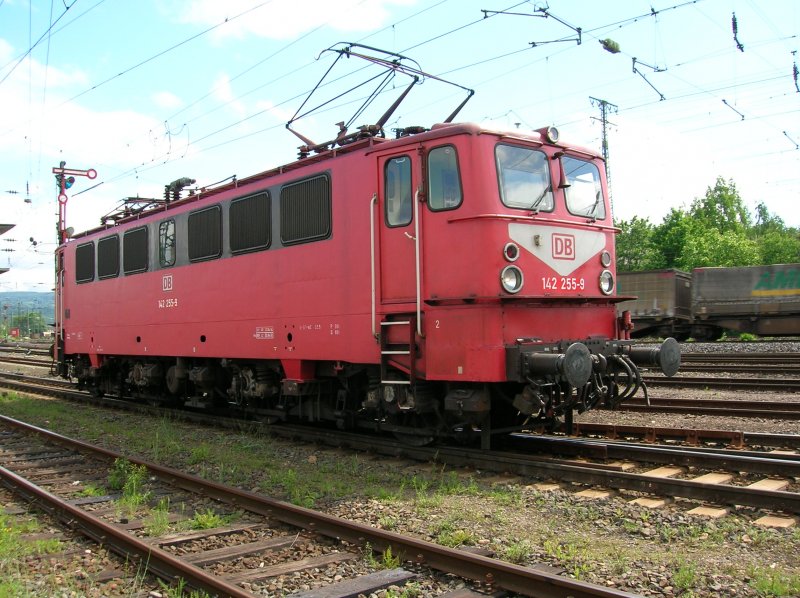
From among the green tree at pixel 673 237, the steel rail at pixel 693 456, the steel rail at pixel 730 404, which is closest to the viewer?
the steel rail at pixel 693 456

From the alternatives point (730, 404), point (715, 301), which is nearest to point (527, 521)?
point (730, 404)

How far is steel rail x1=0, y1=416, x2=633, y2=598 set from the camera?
13.5 ft

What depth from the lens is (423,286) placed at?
7742 millimetres

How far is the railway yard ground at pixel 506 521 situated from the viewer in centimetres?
447

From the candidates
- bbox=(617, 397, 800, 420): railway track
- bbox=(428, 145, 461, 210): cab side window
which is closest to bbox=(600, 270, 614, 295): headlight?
bbox=(428, 145, 461, 210): cab side window

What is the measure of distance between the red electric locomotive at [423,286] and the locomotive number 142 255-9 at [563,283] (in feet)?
0.07

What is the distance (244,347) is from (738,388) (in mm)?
9350

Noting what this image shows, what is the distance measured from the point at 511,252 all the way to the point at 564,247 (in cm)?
93

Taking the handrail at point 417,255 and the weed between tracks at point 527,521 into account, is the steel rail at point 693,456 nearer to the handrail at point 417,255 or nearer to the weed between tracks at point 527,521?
the weed between tracks at point 527,521

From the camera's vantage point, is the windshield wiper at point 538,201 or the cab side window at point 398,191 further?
the cab side window at point 398,191

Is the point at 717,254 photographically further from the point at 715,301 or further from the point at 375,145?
the point at 375,145

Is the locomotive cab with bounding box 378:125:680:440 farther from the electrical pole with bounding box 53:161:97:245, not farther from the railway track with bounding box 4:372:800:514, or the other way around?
the electrical pole with bounding box 53:161:97:245

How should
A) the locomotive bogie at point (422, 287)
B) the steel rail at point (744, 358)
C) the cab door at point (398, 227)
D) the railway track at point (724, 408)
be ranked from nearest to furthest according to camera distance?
the locomotive bogie at point (422, 287) < the cab door at point (398, 227) < the railway track at point (724, 408) < the steel rail at point (744, 358)

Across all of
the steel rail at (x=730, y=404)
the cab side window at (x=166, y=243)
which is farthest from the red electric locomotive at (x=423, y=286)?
the steel rail at (x=730, y=404)
